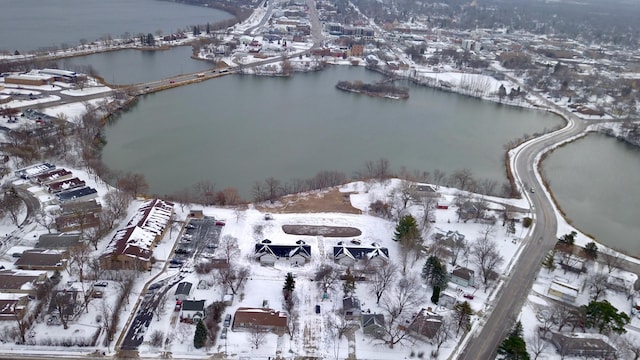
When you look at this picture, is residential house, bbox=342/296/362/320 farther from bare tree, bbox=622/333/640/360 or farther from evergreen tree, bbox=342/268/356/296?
bare tree, bbox=622/333/640/360

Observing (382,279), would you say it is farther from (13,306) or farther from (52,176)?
(52,176)

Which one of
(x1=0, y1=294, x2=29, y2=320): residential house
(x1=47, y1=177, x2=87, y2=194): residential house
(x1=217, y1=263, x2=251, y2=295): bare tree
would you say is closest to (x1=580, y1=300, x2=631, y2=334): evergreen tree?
(x1=217, y1=263, x2=251, y2=295): bare tree

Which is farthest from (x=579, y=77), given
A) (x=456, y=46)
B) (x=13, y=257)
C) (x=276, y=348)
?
(x=13, y=257)

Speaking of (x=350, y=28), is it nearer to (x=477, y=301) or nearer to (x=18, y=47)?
(x=18, y=47)

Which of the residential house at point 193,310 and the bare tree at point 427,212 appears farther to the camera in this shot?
the bare tree at point 427,212

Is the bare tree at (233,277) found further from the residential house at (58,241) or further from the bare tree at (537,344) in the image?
the bare tree at (537,344)

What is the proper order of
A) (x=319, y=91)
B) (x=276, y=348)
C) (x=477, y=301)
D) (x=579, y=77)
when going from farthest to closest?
(x=579, y=77) < (x=319, y=91) < (x=477, y=301) < (x=276, y=348)

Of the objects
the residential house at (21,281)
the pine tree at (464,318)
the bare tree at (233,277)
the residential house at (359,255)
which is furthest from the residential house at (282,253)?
the residential house at (21,281)
